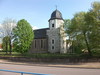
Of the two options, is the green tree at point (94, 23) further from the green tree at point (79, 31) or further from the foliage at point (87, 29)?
the green tree at point (79, 31)

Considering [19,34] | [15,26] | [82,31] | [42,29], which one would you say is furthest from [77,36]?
[42,29]

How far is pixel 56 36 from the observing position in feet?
182

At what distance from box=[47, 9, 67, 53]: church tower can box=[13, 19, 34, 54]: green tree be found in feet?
34.8

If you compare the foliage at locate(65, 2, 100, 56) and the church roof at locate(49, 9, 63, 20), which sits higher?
the church roof at locate(49, 9, 63, 20)

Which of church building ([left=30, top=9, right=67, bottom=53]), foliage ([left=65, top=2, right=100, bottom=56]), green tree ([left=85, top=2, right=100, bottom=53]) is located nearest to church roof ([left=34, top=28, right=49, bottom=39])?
church building ([left=30, top=9, right=67, bottom=53])

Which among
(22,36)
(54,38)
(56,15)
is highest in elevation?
(56,15)

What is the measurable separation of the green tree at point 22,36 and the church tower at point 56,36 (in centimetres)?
1062

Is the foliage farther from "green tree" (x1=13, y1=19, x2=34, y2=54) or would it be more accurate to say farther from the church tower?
the church tower

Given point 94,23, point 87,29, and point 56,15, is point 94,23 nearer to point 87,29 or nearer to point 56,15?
point 87,29

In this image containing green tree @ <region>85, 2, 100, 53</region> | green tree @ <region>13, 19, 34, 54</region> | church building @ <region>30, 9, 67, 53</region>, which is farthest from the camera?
church building @ <region>30, 9, 67, 53</region>

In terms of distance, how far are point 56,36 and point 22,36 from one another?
1388 centimetres

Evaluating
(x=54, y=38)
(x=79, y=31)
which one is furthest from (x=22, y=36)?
(x=79, y=31)

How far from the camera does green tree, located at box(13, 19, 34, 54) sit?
45781 mm

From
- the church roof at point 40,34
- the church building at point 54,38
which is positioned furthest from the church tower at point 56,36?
the church roof at point 40,34
